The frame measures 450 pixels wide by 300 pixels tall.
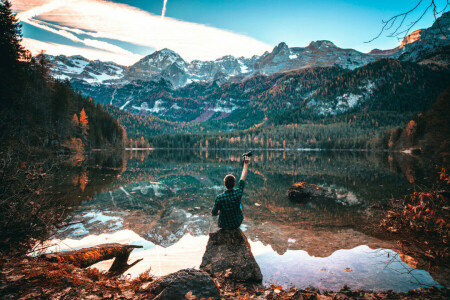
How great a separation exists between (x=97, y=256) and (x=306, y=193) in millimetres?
15711

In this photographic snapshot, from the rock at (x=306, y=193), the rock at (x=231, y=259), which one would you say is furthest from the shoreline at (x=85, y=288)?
the rock at (x=306, y=193)

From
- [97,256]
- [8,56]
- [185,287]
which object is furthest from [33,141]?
[185,287]

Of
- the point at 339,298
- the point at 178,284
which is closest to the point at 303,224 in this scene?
the point at 339,298

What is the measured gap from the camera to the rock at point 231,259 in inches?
258

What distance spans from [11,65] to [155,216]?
3628 cm

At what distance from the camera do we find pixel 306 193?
18.6 metres

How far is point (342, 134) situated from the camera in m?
184

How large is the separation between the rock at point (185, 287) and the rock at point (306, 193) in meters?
14.3

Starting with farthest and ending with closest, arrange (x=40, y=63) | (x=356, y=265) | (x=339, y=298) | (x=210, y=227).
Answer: (x=40, y=63) → (x=210, y=227) → (x=356, y=265) → (x=339, y=298)

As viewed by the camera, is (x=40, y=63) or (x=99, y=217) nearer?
(x=99, y=217)

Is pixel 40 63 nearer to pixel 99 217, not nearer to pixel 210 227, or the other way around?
pixel 99 217

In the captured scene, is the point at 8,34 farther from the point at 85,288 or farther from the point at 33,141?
the point at 85,288

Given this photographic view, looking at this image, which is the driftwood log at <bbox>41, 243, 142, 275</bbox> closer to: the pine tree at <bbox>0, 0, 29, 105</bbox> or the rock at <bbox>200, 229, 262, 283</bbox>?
the rock at <bbox>200, 229, 262, 283</bbox>

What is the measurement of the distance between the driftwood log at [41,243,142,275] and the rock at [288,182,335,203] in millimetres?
13388
